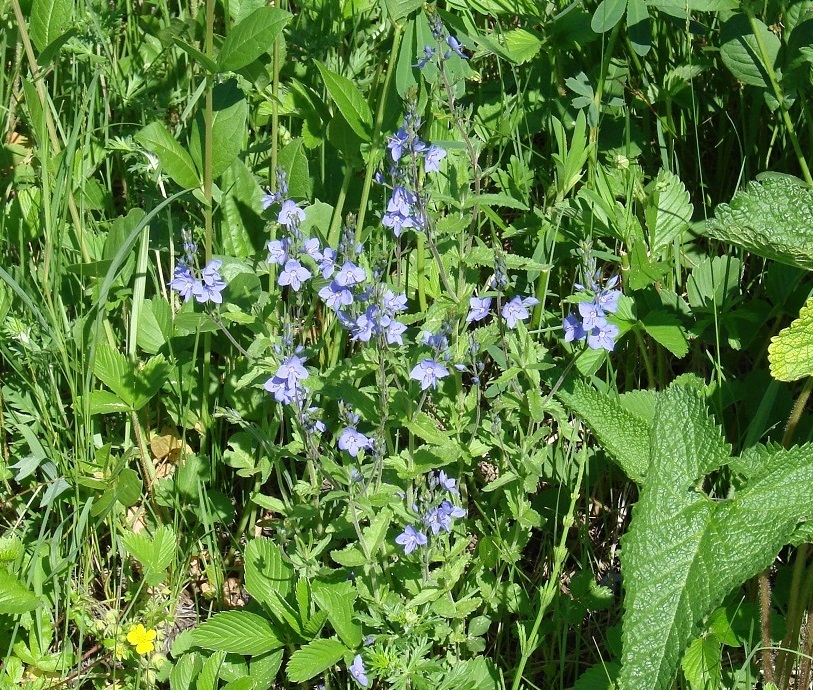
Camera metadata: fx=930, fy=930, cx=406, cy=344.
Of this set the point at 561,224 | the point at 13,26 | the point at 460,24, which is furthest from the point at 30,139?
the point at 561,224

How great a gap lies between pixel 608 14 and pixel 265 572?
1830mm

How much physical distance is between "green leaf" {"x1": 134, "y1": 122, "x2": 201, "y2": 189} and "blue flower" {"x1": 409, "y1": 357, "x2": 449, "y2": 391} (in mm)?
926

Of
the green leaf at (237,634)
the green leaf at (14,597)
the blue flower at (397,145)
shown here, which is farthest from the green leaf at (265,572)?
the blue flower at (397,145)

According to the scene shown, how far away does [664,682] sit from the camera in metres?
1.81

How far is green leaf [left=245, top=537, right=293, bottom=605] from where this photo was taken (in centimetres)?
240

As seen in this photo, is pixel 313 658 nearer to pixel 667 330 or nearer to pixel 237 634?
pixel 237 634

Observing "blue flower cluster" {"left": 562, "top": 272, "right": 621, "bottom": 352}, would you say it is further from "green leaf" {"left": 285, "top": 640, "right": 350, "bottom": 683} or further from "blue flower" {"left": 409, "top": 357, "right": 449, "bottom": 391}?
"green leaf" {"left": 285, "top": 640, "right": 350, "bottom": 683}

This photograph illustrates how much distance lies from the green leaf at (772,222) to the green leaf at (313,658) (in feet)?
4.41

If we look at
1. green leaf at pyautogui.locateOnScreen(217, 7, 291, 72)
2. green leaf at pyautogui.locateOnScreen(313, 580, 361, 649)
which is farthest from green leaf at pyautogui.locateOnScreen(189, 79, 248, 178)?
green leaf at pyautogui.locateOnScreen(313, 580, 361, 649)

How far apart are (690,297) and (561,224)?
44cm

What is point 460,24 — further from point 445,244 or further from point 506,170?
point 445,244

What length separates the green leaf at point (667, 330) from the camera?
2.56 m

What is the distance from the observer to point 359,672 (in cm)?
223

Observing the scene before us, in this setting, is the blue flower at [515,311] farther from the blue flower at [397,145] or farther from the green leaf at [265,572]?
the green leaf at [265,572]
